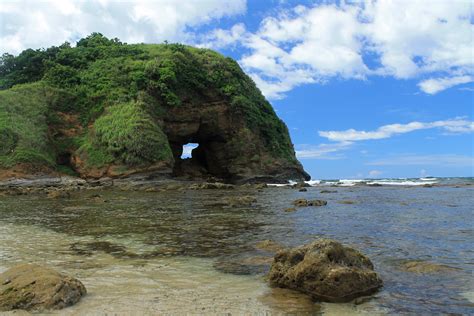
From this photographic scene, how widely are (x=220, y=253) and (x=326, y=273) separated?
141 inches

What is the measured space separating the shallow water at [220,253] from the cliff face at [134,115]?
1056 inches

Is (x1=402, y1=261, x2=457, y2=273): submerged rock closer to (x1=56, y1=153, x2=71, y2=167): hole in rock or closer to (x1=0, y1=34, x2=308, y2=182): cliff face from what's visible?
(x1=0, y1=34, x2=308, y2=182): cliff face

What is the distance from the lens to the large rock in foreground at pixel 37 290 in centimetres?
533

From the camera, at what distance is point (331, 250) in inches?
261

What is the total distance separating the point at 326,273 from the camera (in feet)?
20.4

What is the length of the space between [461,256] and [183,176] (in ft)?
165

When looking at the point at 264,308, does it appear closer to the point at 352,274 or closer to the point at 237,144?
the point at 352,274

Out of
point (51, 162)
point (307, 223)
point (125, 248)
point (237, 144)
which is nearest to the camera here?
point (125, 248)

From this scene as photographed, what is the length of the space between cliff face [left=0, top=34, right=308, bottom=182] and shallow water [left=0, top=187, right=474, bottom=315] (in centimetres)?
2683

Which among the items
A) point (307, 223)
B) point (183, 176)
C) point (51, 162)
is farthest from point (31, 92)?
point (307, 223)

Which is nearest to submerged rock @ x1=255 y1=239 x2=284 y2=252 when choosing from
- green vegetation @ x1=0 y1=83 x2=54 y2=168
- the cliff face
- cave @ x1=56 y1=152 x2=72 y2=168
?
the cliff face

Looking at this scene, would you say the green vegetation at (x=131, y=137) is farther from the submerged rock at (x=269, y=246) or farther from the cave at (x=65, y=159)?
the submerged rock at (x=269, y=246)

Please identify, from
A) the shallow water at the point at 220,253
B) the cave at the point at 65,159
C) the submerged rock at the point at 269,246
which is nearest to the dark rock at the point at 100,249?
the shallow water at the point at 220,253

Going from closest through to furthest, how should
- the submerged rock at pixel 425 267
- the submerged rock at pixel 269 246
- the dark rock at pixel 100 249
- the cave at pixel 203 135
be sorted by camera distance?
the submerged rock at pixel 425 267
the dark rock at pixel 100 249
the submerged rock at pixel 269 246
the cave at pixel 203 135
